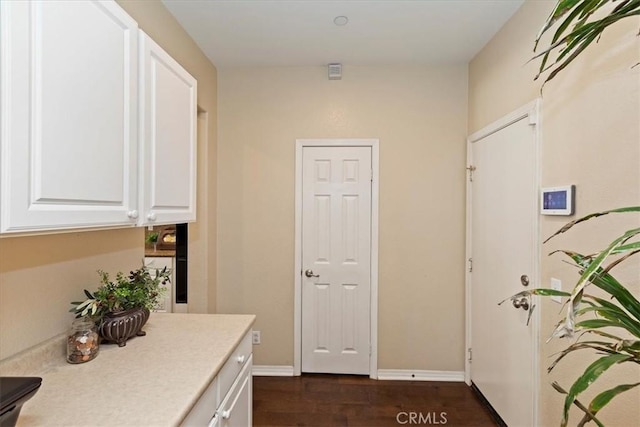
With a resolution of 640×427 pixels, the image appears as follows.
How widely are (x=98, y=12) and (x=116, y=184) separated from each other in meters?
0.57

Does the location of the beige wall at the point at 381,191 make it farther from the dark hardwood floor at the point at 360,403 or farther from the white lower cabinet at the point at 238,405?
→ the white lower cabinet at the point at 238,405

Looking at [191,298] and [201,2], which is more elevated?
[201,2]

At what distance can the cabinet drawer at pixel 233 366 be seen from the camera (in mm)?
1346

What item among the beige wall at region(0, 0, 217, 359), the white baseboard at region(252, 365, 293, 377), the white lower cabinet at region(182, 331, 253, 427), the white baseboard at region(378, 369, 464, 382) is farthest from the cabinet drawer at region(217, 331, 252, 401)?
the white baseboard at region(378, 369, 464, 382)

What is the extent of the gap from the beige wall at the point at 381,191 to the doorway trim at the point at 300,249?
5cm

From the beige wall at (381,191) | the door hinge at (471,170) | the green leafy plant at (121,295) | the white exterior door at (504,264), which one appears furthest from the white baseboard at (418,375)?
the green leafy plant at (121,295)

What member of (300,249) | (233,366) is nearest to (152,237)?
(300,249)

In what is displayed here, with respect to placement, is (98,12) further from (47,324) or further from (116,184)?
(47,324)

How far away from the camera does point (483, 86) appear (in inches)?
97.4

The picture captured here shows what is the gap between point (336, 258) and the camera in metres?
2.84

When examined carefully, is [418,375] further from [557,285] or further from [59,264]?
[59,264]

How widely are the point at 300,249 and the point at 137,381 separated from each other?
1815 millimetres

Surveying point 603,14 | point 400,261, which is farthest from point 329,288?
point 603,14

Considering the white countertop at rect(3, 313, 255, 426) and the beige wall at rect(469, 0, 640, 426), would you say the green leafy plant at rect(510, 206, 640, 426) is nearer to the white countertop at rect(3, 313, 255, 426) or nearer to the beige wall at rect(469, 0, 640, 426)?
the beige wall at rect(469, 0, 640, 426)
